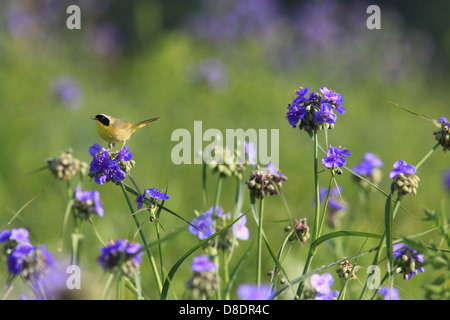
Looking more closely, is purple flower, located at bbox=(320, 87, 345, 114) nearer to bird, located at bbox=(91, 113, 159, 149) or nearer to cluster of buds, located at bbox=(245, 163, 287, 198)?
cluster of buds, located at bbox=(245, 163, 287, 198)

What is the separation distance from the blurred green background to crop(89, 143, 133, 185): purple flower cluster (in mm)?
354

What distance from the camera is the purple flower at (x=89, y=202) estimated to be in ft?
5.52

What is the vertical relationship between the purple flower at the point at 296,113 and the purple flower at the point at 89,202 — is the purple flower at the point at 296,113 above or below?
above

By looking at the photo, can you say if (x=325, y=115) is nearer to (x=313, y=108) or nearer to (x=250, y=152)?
(x=313, y=108)

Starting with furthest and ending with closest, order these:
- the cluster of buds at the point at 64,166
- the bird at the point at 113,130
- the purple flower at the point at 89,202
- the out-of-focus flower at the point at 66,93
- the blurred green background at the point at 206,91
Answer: the out-of-focus flower at the point at 66,93 < the blurred green background at the point at 206,91 < the bird at the point at 113,130 < the cluster of buds at the point at 64,166 < the purple flower at the point at 89,202

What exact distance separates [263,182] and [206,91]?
3.58 metres

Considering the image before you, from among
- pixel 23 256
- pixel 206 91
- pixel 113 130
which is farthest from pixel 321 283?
pixel 206 91

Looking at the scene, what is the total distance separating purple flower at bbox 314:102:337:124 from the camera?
137cm

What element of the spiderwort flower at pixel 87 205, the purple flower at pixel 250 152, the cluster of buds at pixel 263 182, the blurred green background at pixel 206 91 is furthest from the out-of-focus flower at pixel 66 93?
the cluster of buds at pixel 263 182

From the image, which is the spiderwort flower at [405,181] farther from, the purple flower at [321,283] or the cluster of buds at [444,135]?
the purple flower at [321,283]

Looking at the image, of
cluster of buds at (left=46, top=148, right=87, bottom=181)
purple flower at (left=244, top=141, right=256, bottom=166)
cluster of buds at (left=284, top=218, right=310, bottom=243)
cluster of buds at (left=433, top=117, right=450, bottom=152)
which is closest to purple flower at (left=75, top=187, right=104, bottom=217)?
cluster of buds at (left=46, top=148, right=87, bottom=181)

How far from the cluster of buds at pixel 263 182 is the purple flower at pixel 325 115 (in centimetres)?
22

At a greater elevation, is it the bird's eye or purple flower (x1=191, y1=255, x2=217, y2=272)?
the bird's eye
